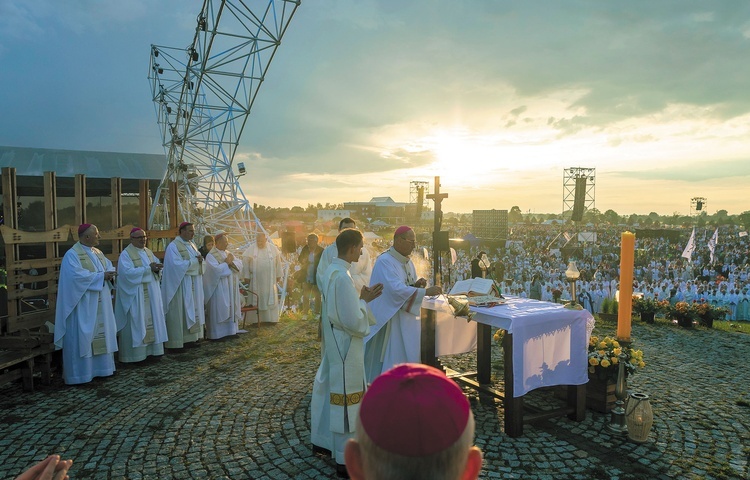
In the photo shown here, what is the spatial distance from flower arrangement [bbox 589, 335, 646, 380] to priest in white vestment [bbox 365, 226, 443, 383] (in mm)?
2180

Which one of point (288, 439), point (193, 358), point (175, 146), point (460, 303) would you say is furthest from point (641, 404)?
point (175, 146)

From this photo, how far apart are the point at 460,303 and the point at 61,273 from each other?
5922mm

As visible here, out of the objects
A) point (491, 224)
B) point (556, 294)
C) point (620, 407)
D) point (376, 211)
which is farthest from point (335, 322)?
point (376, 211)

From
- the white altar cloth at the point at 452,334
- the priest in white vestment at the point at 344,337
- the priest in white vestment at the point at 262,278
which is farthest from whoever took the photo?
the priest in white vestment at the point at 262,278

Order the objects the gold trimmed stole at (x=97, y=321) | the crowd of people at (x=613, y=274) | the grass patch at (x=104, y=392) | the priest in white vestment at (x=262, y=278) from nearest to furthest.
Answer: the grass patch at (x=104, y=392), the gold trimmed stole at (x=97, y=321), the priest in white vestment at (x=262, y=278), the crowd of people at (x=613, y=274)

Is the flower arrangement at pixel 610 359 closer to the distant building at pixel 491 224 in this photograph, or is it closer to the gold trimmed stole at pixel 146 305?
the gold trimmed stole at pixel 146 305

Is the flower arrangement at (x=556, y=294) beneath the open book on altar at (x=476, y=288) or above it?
beneath

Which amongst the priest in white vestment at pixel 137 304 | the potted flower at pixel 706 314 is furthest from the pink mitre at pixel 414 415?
the potted flower at pixel 706 314

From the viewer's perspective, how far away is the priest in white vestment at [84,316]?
6.94 metres

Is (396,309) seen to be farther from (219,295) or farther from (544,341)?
(219,295)

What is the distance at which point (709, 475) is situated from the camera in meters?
4.24

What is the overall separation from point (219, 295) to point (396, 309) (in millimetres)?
5298

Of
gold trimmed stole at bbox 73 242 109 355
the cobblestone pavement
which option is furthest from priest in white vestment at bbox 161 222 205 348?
gold trimmed stole at bbox 73 242 109 355

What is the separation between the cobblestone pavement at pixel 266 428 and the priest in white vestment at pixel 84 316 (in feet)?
1.02
